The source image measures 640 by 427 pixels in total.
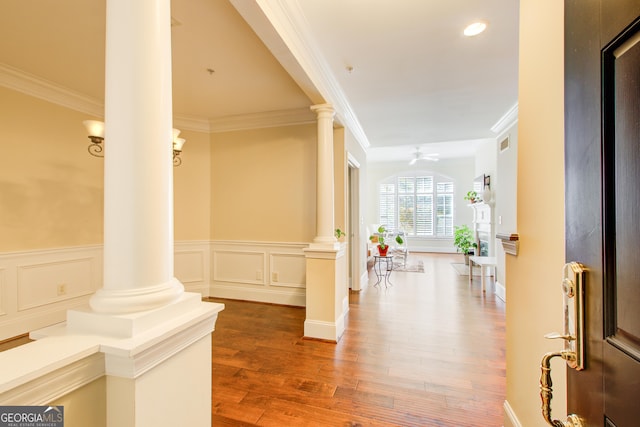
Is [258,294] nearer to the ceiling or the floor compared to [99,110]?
nearer to the floor

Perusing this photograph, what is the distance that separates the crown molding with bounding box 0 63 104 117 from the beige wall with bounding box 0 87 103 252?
64 millimetres

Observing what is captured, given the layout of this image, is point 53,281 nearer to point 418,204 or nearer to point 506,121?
point 506,121

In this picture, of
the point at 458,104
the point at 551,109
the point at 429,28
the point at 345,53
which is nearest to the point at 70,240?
the point at 345,53

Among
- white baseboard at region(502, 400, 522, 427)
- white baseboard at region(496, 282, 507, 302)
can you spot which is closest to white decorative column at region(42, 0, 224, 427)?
white baseboard at region(502, 400, 522, 427)

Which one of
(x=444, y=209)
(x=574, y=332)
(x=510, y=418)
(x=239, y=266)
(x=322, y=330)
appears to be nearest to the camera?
(x=574, y=332)

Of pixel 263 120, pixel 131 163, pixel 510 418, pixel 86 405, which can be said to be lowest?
pixel 510 418

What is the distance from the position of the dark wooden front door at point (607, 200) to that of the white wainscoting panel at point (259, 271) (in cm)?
332

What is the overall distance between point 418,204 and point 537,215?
844 cm

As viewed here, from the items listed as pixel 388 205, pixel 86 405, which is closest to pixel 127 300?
pixel 86 405

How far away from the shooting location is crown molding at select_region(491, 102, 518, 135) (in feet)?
→ 12.0

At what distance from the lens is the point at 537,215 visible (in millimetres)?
1289

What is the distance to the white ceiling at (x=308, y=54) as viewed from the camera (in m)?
1.90

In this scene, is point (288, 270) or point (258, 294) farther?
point (258, 294)

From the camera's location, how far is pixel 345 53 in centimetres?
243
